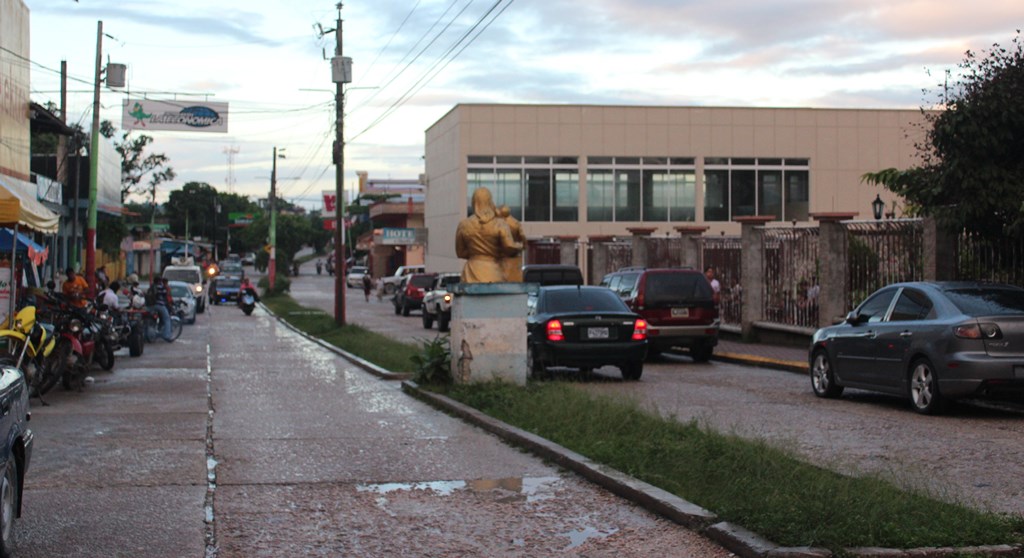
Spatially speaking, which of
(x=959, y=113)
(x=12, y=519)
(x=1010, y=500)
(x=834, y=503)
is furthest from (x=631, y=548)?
(x=959, y=113)

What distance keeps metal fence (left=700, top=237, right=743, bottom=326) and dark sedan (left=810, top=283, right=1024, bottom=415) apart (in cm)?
1303

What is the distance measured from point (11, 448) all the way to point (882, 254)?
17778 mm

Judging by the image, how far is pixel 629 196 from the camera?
55.7 metres

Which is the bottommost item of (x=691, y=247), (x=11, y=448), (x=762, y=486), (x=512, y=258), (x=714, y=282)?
(x=762, y=486)

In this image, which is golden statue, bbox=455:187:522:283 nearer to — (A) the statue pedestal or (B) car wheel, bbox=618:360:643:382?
(A) the statue pedestal

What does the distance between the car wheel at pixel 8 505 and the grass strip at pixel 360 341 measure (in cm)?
1053

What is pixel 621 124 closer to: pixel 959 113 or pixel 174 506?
pixel 959 113

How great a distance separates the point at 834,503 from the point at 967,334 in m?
6.21

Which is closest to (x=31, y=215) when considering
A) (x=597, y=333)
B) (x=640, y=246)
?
(x=597, y=333)

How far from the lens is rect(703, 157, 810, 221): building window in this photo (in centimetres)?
5578

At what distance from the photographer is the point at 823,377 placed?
15773 mm

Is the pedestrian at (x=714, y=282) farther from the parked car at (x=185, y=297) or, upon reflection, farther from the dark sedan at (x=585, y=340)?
the parked car at (x=185, y=297)

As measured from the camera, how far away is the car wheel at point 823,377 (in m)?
15.6

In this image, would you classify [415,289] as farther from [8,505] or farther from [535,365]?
[8,505]
